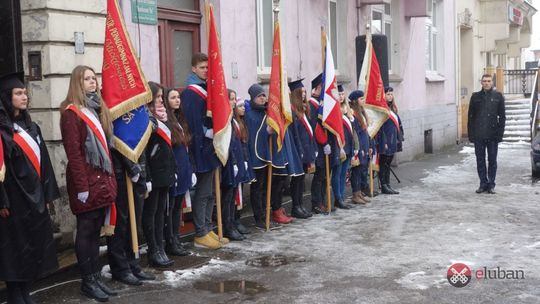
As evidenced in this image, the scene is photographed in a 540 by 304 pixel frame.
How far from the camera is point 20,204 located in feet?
16.7

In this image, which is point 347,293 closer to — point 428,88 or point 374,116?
point 374,116

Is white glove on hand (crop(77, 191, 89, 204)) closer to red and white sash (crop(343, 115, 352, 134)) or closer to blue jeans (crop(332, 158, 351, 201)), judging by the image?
blue jeans (crop(332, 158, 351, 201))

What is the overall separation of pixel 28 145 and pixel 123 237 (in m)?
1.26

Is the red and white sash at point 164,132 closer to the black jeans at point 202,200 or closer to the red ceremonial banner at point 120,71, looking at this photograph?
the red ceremonial banner at point 120,71

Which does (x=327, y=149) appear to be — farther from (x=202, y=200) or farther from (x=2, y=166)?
(x=2, y=166)

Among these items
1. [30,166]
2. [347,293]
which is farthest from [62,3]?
[347,293]

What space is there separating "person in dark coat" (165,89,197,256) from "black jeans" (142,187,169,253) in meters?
0.20

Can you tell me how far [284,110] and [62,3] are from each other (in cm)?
278

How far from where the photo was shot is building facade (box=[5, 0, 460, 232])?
7.16 m

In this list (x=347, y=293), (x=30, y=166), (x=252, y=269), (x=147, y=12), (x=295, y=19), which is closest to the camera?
(x=30, y=166)

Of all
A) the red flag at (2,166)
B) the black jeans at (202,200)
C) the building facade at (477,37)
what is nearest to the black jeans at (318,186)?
the black jeans at (202,200)

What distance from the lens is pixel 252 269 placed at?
6562mm

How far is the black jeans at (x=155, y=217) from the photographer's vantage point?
6395 mm

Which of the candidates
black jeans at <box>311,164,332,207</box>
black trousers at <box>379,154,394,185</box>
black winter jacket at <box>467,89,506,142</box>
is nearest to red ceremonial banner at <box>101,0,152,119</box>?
black jeans at <box>311,164,332,207</box>
